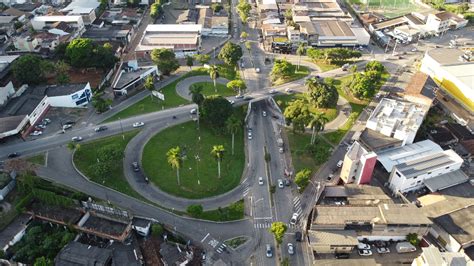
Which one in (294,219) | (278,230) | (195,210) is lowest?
(294,219)

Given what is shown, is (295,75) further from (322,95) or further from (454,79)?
(454,79)

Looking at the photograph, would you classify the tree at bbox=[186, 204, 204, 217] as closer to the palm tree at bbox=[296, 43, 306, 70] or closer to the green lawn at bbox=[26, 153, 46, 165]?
the green lawn at bbox=[26, 153, 46, 165]

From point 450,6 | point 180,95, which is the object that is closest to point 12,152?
point 180,95

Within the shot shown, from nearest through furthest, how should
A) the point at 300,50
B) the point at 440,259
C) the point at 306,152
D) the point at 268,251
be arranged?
1. the point at 440,259
2. the point at 268,251
3. the point at 306,152
4. the point at 300,50

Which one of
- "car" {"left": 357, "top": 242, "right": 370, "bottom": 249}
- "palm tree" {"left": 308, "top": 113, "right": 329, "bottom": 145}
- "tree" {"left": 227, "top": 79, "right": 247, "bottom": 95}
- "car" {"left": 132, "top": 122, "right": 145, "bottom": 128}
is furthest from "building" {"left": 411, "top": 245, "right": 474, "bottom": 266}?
"car" {"left": 132, "top": 122, "right": 145, "bottom": 128}

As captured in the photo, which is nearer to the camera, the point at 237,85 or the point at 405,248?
the point at 405,248

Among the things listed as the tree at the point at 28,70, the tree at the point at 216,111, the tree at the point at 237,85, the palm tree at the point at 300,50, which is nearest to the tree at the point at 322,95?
the tree at the point at 237,85

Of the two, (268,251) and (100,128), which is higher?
(100,128)

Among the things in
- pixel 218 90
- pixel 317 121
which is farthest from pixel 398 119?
pixel 218 90
